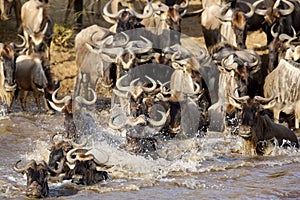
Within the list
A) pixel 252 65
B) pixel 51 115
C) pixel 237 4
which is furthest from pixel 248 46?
pixel 51 115

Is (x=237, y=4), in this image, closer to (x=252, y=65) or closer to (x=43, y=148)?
(x=252, y=65)

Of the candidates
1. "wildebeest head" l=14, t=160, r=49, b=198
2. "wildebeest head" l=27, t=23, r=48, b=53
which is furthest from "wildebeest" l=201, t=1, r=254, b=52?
"wildebeest head" l=14, t=160, r=49, b=198

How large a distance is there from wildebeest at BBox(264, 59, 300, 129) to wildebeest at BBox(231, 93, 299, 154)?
154 centimetres

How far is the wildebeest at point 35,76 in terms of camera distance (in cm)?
1694

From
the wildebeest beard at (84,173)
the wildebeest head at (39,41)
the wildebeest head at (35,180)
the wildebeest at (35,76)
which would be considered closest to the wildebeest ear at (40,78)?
the wildebeest at (35,76)

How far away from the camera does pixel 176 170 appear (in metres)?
13.6

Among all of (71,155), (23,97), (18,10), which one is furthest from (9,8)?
(71,155)

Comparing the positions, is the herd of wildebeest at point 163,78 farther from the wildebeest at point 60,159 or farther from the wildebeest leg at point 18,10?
the wildebeest leg at point 18,10

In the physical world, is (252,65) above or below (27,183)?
above

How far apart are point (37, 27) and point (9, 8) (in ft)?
5.88

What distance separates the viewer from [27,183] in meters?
12.1

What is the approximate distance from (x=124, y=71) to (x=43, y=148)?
2.32 meters

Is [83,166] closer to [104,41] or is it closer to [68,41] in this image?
[104,41]

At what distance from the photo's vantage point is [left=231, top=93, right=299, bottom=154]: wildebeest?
554 inches
